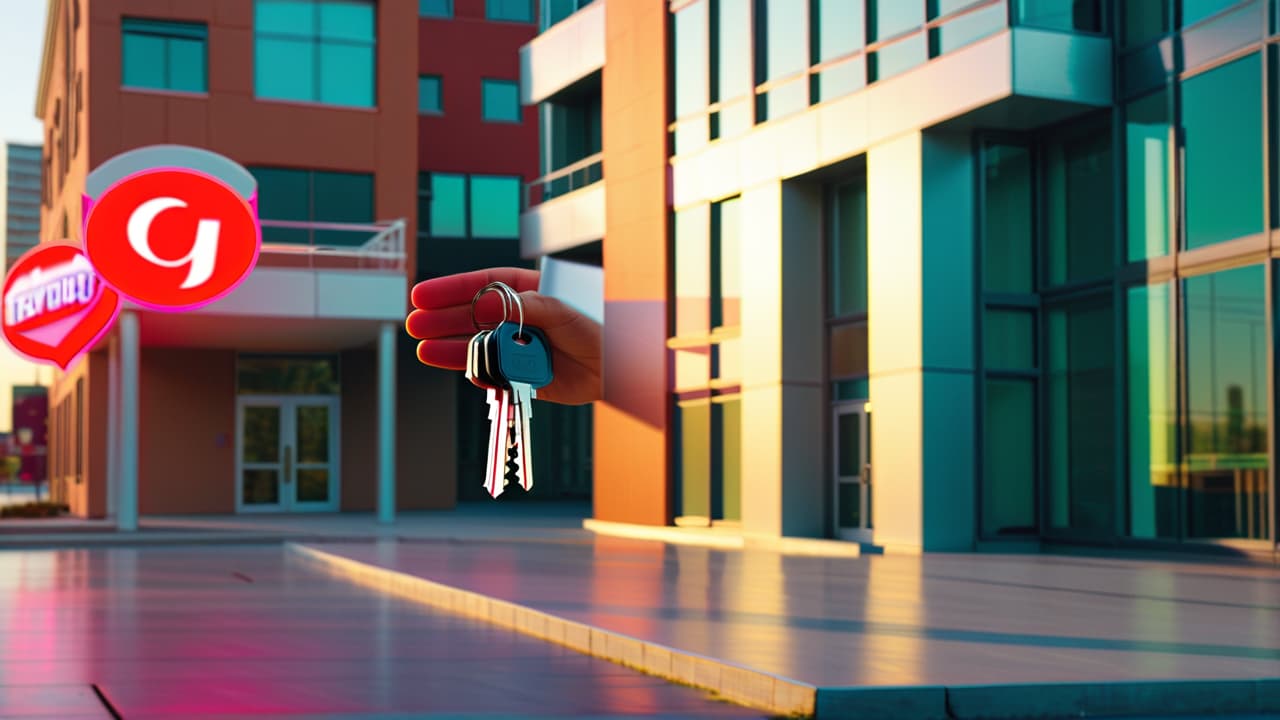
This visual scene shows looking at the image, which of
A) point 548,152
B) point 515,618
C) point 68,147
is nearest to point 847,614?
point 515,618

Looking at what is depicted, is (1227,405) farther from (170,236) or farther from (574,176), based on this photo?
(574,176)

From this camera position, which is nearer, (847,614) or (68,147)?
(847,614)

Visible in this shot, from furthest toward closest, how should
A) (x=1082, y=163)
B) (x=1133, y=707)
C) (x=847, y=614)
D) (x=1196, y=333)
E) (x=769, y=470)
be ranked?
(x=769, y=470)
(x=1082, y=163)
(x=1196, y=333)
(x=847, y=614)
(x=1133, y=707)

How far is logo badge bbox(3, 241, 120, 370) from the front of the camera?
28.4 meters

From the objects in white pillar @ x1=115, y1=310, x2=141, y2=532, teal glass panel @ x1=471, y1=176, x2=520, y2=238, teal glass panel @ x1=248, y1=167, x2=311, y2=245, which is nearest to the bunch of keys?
white pillar @ x1=115, y1=310, x2=141, y2=532

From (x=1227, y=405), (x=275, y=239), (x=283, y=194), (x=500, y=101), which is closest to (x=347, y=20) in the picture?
(x=283, y=194)

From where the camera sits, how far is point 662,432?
88.3 ft

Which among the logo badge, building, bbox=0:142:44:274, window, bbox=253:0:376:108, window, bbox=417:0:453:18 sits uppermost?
building, bbox=0:142:44:274

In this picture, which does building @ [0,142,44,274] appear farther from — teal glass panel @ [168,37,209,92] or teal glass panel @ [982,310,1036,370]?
teal glass panel @ [982,310,1036,370]

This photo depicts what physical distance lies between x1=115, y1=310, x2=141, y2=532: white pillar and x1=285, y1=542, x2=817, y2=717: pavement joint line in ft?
42.3

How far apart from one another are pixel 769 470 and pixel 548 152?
434 inches

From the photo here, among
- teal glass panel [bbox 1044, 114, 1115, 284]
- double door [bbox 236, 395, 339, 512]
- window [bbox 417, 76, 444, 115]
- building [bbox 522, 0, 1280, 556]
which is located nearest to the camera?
building [bbox 522, 0, 1280, 556]

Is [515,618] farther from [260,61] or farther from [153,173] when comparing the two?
[260,61]

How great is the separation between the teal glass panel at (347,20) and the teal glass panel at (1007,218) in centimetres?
1896
